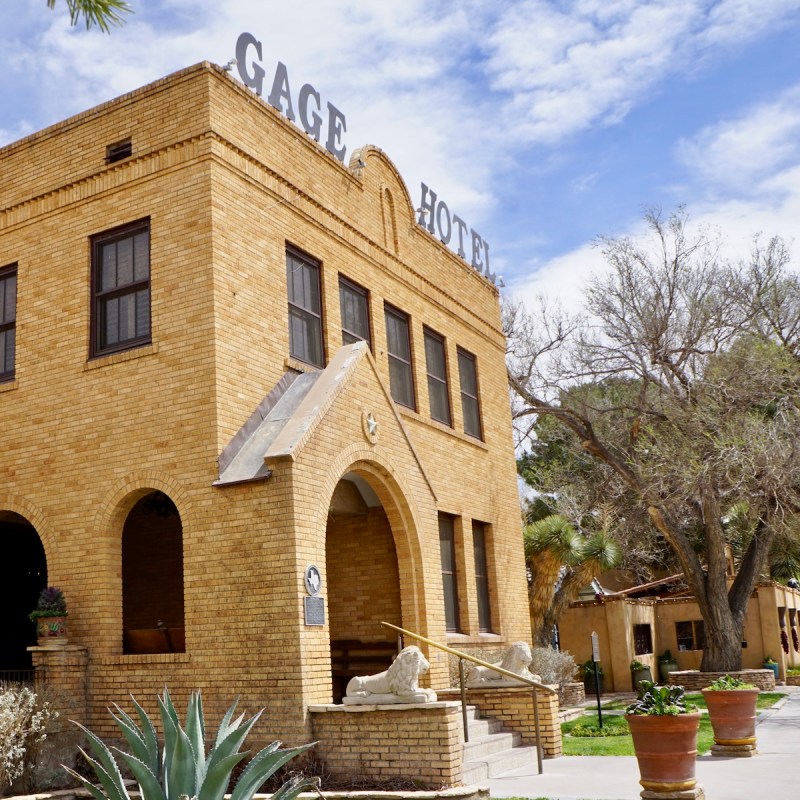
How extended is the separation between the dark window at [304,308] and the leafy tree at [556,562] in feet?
42.3

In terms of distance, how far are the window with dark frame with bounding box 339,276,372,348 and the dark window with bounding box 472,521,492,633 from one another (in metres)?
4.52

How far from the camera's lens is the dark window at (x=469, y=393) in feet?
60.9

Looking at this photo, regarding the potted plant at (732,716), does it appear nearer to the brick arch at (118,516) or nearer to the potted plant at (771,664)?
the brick arch at (118,516)

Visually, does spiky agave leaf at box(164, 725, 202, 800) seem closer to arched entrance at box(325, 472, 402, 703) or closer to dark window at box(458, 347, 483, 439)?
arched entrance at box(325, 472, 402, 703)

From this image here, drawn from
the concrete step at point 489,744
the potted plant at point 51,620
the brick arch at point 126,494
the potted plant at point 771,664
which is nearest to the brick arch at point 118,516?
the brick arch at point 126,494

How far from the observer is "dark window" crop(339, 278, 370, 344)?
14875 mm

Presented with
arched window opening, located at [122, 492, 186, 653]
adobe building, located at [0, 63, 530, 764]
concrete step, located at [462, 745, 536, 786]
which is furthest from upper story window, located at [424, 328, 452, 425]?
concrete step, located at [462, 745, 536, 786]

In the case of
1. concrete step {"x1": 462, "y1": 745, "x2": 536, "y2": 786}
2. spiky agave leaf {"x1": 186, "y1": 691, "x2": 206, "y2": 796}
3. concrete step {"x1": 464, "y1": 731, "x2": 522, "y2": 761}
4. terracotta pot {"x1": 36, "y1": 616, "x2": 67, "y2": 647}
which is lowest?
concrete step {"x1": 462, "y1": 745, "x2": 536, "y2": 786}

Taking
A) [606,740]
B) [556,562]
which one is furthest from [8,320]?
[556,562]

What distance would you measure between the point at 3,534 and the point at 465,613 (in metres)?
7.60

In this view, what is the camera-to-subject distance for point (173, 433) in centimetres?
1173

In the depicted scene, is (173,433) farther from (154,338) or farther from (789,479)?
(789,479)

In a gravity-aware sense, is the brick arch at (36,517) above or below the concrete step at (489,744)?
above

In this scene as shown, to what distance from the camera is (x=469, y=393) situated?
1881 centimetres
